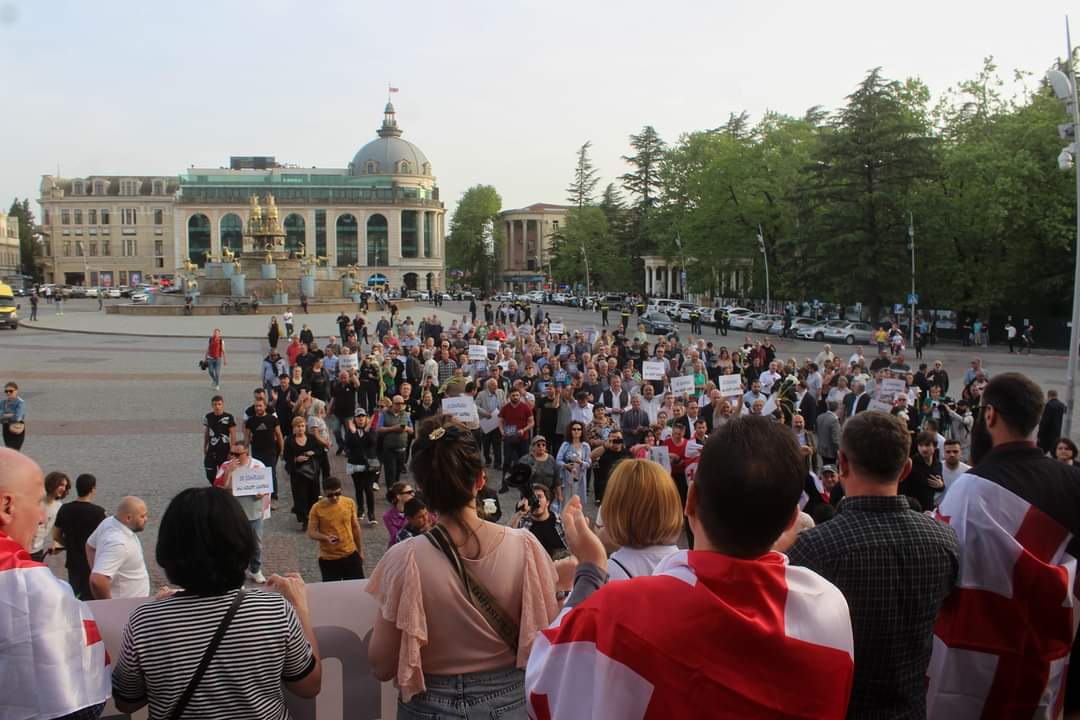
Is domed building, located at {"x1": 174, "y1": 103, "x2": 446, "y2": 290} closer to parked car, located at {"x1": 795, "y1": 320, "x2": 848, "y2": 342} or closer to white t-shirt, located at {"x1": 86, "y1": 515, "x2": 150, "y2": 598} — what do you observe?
parked car, located at {"x1": 795, "y1": 320, "x2": 848, "y2": 342}

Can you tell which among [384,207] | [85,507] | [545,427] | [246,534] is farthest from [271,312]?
[384,207]

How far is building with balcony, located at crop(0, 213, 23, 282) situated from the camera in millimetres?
134625

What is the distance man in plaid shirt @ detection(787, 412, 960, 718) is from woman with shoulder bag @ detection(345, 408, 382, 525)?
9.17 metres

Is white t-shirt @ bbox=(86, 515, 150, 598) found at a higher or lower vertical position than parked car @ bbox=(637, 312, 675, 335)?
lower

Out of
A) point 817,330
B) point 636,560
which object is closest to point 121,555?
point 636,560

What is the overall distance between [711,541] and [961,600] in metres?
1.76

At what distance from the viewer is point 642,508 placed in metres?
3.46

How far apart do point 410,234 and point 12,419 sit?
121858 mm

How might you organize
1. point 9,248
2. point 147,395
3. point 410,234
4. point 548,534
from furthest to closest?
point 9,248, point 410,234, point 147,395, point 548,534

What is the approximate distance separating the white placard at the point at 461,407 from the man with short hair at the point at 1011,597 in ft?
36.2

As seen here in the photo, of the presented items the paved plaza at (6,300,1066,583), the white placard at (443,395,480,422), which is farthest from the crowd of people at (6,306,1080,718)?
the white placard at (443,395,480,422)

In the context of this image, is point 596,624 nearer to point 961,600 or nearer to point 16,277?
point 961,600

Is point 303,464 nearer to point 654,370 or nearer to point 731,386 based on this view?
point 731,386

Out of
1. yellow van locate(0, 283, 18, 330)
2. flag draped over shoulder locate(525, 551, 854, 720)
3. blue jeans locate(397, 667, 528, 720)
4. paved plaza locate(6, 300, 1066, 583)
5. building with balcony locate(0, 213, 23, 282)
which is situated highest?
building with balcony locate(0, 213, 23, 282)
